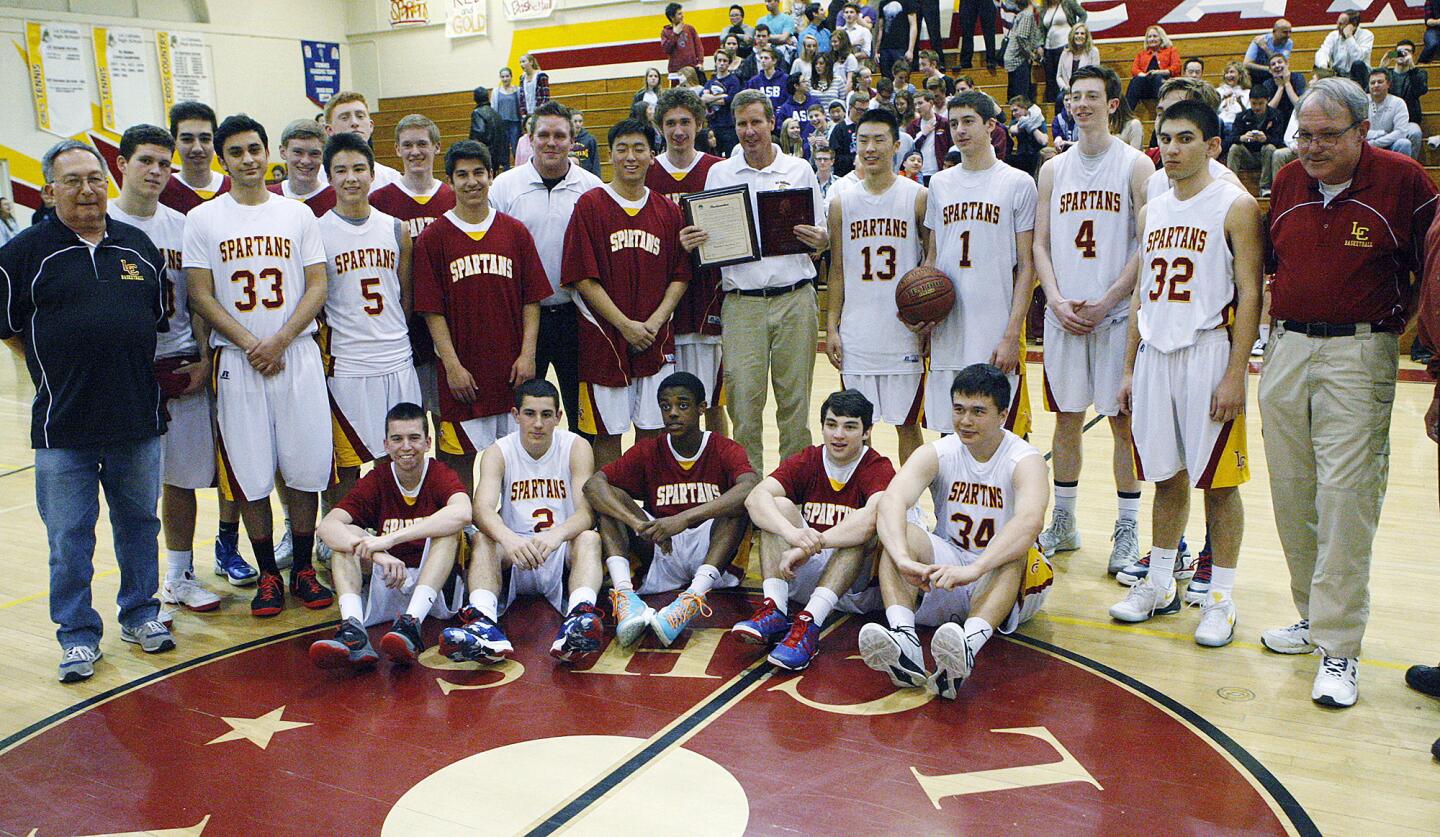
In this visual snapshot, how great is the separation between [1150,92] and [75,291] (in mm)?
11008

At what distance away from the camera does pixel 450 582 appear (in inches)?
198

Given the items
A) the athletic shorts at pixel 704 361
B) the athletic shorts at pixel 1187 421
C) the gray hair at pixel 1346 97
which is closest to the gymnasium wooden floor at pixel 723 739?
the athletic shorts at pixel 1187 421

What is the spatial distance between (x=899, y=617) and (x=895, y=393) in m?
1.63

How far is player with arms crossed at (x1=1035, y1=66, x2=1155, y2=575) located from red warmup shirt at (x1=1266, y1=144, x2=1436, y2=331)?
1.05 meters

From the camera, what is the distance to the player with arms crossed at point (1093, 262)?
16.9ft

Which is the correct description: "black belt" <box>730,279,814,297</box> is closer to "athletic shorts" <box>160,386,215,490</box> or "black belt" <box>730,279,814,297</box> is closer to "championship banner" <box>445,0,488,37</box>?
"athletic shorts" <box>160,386,215,490</box>

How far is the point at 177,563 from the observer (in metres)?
5.45

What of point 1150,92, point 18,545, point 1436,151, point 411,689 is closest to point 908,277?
point 411,689

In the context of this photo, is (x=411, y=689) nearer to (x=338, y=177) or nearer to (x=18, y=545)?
(x=338, y=177)

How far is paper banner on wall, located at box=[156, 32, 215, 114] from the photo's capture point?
20984mm

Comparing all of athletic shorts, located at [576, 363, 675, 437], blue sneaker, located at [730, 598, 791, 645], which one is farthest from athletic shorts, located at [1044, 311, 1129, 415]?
athletic shorts, located at [576, 363, 675, 437]

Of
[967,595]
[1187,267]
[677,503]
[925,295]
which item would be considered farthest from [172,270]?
[1187,267]

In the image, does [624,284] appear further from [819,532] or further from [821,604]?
[821,604]

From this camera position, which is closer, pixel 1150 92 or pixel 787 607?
pixel 787 607
